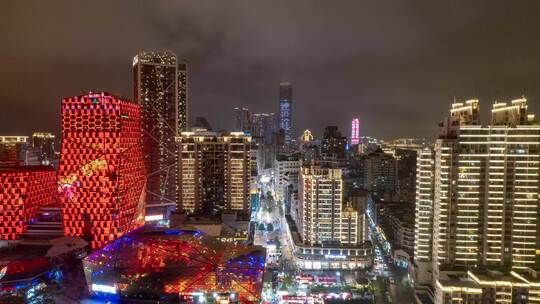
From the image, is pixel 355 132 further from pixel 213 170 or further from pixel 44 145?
pixel 44 145

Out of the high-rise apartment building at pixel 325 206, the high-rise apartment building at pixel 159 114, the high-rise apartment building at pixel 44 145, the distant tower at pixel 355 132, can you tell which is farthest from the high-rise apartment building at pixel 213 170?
the distant tower at pixel 355 132

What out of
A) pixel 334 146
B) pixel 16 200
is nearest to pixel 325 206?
pixel 16 200

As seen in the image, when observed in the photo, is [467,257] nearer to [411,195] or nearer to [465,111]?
[465,111]

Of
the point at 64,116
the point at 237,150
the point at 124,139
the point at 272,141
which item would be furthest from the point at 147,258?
the point at 272,141

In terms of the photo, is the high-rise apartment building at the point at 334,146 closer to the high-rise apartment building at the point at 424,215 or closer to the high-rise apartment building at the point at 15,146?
the high-rise apartment building at the point at 424,215

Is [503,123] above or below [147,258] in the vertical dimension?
above

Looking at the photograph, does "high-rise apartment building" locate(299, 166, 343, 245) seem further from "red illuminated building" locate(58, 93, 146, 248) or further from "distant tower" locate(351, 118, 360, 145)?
"distant tower" locate(351, 118, 360, 145)
